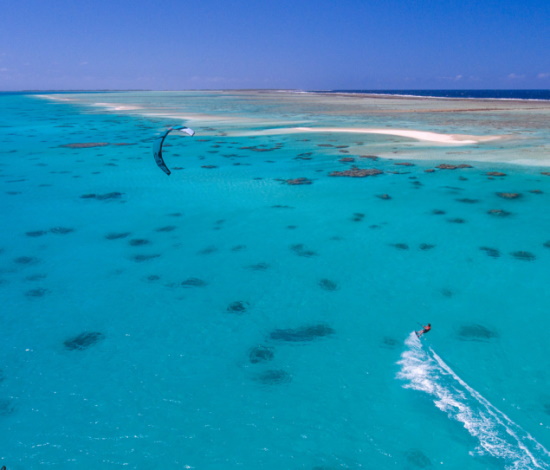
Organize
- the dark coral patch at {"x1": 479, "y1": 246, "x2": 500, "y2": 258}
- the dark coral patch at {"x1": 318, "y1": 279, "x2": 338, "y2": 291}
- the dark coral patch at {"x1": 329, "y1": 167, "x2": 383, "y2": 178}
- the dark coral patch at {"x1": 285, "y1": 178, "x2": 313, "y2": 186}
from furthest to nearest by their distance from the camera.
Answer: the dark coral patch at {"x1": 329, "y1": 167, "x2": 383, "y2": 178}
the dark coral patch at {"x1": 285, "y1": 178, "x2": 313, "y2": 186}
the dark coral patch at {"x1": 479, "y1": 246, "x2": 500, "y2": 258}
the dark coral patch at {"x1": 318, "y1": 279, "x2": 338, "y2": 291}

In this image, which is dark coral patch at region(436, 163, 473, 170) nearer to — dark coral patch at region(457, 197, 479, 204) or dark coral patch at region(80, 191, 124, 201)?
dark coral patch at region(457, 197, 479, 204)

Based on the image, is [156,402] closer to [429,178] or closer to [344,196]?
[344,196]

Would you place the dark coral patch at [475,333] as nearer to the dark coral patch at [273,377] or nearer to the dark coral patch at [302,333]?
the dark coral patch at [302,333]

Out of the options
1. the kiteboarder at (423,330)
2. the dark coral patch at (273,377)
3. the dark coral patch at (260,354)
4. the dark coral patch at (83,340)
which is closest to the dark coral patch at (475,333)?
the kiteboarder at (423,330)

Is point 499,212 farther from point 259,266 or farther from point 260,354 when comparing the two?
point 260,354

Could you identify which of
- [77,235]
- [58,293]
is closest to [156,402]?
[58,293]

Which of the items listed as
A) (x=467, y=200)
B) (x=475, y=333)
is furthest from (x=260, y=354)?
(x=467, y=200)

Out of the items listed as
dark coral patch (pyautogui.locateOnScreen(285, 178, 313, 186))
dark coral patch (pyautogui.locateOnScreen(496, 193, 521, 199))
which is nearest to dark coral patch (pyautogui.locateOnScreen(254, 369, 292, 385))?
dark coral patch (pyautogui.locateOnScreen(285, 178, 313, 186))
